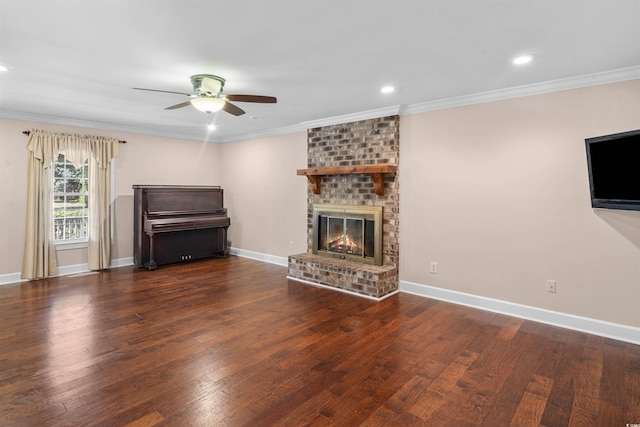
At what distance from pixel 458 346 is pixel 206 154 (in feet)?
19.4

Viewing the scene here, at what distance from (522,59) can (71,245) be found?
6326 mm

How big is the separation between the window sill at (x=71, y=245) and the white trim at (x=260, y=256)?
251 centimetres

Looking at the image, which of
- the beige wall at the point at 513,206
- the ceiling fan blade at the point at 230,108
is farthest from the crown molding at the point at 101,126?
the ceiling fan blade at the point at 230,108

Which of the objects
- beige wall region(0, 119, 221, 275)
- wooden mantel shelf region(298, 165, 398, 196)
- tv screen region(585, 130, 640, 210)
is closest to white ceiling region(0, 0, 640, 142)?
tv screen region(585, 130, 640, 210)

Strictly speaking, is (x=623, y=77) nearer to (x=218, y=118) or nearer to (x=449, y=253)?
(x=449, y=253)

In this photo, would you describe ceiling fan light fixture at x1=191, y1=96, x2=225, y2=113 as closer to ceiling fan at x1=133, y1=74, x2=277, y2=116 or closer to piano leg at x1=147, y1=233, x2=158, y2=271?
ceiling fan at x1=133, y1=74, x2=277, y2=116

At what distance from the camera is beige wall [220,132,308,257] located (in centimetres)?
587

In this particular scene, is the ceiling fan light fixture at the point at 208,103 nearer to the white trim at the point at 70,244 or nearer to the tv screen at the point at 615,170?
the tv screen at the point at 615,170

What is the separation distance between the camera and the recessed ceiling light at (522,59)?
9.07 feet

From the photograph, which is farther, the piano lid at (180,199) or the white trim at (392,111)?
the piano lid at (180,199)

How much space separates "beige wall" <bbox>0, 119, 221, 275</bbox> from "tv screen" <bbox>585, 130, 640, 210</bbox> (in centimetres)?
621

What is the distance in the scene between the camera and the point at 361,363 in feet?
8.77

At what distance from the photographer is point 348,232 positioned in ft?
16.5

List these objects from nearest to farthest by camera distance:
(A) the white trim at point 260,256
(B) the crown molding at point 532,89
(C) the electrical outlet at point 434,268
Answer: (B) the crown molding at point 532,89 → (C) the electrical outlet at point 434,268 → (A) the white trim at point 260,256
